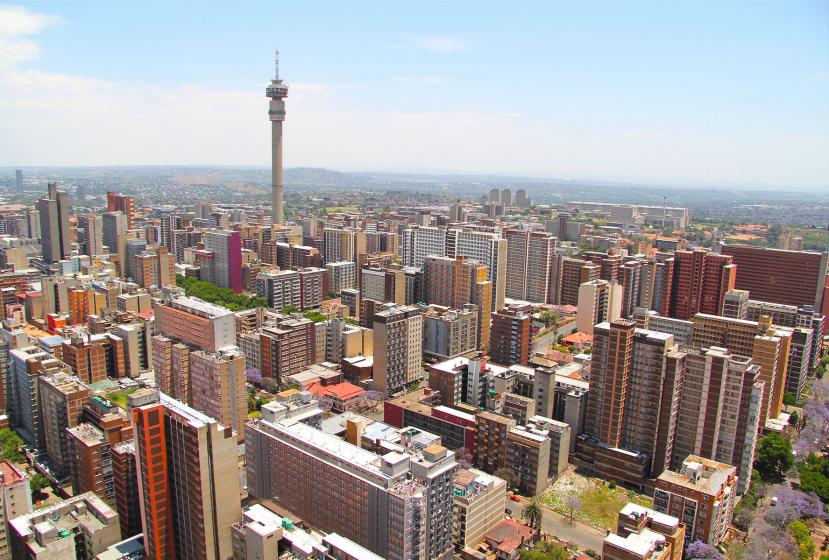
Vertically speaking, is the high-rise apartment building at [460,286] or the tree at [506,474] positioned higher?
the high-rise apartment building at [460,286]

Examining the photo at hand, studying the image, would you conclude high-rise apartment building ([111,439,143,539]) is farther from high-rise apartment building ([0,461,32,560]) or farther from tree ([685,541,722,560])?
tree ([685,541,722,560])

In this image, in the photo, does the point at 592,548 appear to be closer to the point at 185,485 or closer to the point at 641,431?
the point at 641,431

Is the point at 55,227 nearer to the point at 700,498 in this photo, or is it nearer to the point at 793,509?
the point at 700,498

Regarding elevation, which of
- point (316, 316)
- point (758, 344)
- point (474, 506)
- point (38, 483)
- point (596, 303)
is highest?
point (758, 344)

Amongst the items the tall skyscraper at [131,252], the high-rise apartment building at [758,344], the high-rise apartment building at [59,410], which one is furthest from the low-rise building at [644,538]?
the tall skyscraper at [131,252]

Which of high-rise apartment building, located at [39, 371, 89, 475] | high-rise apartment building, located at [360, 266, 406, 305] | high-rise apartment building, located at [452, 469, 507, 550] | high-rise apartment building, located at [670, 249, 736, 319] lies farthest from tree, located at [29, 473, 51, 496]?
high-rise apartment building, located at [670, 249, 736, 319]

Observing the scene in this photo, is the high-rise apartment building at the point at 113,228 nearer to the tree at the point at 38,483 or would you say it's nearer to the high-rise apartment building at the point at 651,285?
the tree at the point at 38,483

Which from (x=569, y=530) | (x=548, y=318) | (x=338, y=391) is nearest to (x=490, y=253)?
(x=548, y=318)

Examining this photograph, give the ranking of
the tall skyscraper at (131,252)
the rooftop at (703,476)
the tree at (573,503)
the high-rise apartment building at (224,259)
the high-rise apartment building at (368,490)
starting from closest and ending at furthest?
1. the high-rise apartment building at (368,490)
2. the rooftop at (703,476)
3. the tree at (573,503)
4. the high-rise apartment building at (224,259)
5. the tall skyscraper at (131,252)
